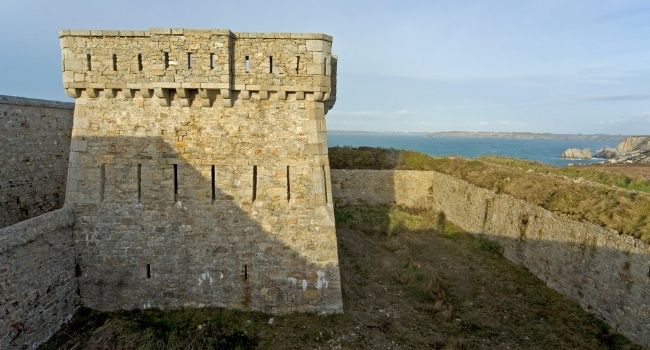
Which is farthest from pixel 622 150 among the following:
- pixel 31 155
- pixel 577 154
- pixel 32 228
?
pixel 32 228

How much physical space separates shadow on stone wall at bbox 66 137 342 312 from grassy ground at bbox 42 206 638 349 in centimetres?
55

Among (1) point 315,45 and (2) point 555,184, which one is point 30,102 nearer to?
(1) point 315,45

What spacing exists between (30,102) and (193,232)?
797 centimetres

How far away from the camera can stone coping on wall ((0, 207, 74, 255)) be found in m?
8.27

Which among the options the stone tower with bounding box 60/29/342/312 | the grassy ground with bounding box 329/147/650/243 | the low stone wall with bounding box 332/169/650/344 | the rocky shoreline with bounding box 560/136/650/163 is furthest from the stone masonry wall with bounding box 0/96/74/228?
the rocky shoreline with bounding box 560/136/650/163

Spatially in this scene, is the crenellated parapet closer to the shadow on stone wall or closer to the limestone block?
the limestone block

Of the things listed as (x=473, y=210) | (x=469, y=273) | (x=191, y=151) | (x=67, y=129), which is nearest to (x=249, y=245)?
(x=191, y=151)

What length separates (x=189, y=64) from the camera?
1005 centimetres

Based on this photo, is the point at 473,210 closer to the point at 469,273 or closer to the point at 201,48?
the point at 469,273

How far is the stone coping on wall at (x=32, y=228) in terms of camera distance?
8266 millimetres

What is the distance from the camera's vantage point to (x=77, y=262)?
34.6ft

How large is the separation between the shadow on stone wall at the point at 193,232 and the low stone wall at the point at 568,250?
7.69 metres

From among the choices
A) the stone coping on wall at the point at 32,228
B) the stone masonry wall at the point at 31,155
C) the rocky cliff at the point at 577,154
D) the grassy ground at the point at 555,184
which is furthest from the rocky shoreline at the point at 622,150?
the stone coping on wall at the point at 32,228

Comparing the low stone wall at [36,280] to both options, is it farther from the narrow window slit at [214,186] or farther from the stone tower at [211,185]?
the narrow window slit at [214,186]
